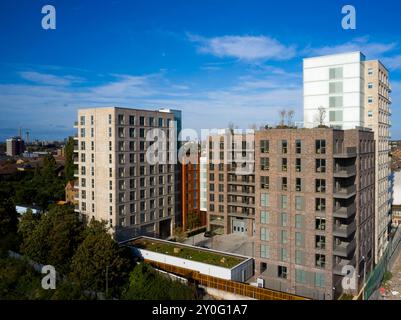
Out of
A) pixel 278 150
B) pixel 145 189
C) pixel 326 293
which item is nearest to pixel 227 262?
pixel 326 293

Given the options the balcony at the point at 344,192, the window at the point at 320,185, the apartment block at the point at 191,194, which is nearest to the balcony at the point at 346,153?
the window at the point at 320,185

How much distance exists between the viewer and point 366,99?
3381 cm

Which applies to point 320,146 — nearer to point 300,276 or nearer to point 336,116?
point 336,116

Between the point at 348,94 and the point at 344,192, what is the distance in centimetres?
1175

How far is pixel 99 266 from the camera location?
25.5m

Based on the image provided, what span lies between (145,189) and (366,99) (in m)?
25.8

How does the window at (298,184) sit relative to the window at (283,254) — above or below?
above

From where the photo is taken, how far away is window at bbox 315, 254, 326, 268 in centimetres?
2549

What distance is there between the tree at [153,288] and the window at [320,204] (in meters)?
11.2

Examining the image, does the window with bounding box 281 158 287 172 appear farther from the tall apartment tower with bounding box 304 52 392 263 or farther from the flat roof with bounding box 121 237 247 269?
the flat roof with bounding box 121 237 247 269

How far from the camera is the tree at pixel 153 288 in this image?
24406 millimetres

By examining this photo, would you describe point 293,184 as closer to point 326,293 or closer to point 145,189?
point 326,293

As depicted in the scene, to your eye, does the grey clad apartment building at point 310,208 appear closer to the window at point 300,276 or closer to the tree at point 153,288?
the window at point 300,276

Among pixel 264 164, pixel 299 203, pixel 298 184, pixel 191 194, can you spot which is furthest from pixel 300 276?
pixel 191 194
